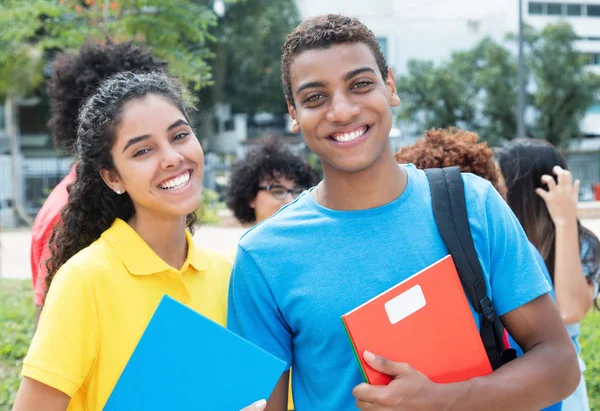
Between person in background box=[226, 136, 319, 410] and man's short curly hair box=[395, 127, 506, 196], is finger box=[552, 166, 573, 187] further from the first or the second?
person in background box=[226, 136, 319, 410]

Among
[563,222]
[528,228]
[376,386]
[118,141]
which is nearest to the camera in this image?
[376,386]

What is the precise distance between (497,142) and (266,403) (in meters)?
28.0

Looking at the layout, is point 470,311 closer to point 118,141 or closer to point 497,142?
point 118,141

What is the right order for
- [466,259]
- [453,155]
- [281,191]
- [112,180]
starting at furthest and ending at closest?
[281,191], [453,155], [112,180], [466,259]

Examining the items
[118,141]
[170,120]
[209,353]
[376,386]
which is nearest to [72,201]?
[118,141]

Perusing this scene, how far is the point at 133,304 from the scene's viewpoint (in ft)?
6.32

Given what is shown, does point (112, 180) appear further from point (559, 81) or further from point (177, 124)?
point (559, 81)

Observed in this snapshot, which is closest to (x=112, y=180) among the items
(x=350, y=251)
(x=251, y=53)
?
(x=350, y=251)

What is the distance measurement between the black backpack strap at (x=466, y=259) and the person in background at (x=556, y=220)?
1236 millimetres

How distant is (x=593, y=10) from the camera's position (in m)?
45.5

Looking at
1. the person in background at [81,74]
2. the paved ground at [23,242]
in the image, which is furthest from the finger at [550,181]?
the paved ground at [23,242]

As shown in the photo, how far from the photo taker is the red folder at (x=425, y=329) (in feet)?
5.05

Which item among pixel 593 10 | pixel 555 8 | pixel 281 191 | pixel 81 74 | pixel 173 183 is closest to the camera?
pixel 173 183

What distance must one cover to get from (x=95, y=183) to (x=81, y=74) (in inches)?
48.8
